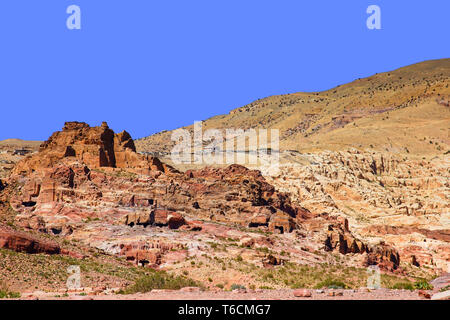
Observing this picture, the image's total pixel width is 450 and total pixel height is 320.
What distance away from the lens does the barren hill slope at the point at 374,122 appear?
126m

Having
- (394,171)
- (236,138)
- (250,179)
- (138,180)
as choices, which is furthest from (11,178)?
(236,138)

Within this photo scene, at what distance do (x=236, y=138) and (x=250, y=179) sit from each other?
9285 cm

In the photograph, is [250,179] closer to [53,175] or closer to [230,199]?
[230,199]

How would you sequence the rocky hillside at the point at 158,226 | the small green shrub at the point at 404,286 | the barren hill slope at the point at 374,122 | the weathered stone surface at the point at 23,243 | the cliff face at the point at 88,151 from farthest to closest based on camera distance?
1. the barren hill slope at the point at 374,122
2. the cliff face at the point at 88,151
3. the rocky hillside at the point at 158,226
4. the weathered stone surface at the point at 23,243
5. the small green shrub at the point at 404,286

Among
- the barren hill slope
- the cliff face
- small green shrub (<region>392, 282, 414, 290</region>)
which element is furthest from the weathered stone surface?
the barren hill slope

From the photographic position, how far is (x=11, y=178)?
66.0 metres

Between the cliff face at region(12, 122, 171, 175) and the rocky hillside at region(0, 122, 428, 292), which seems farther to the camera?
the cliff face at region(12, 122, 171, 175)

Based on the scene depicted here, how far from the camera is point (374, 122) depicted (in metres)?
144

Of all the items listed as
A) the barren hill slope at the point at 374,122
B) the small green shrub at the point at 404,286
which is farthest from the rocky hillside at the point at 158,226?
the barren hill slope at the point at 374,122

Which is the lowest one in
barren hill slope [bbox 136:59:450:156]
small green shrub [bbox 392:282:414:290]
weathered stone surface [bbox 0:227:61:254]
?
small green shrub [bbox 392:282:414:290]

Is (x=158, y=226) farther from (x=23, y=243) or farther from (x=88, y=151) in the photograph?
(x=88, y=151)

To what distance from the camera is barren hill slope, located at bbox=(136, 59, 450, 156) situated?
125750 mm

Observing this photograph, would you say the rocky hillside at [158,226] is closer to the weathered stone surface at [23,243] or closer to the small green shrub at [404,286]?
the weathered stone surface at [23,243]

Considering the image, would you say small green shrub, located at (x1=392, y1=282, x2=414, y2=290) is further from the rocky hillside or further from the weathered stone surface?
the weathered stone surface
